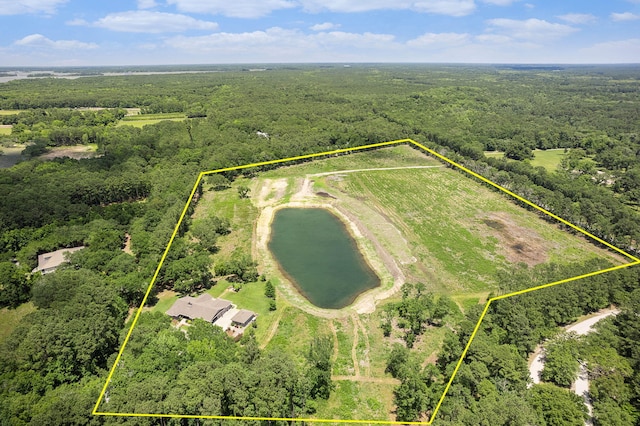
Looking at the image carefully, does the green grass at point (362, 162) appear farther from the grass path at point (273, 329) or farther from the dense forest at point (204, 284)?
the grass path at point (273, 329)

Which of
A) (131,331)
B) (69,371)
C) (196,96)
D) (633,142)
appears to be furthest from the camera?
(196,96)

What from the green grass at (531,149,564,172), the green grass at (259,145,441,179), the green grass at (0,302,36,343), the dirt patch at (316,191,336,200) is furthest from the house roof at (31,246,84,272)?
the green grass at (531,149,564,172)

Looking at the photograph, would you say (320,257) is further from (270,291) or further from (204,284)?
(204,284)

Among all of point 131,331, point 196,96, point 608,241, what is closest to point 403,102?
point 196,96

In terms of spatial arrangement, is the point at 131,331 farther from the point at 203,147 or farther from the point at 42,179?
the point at 203,147

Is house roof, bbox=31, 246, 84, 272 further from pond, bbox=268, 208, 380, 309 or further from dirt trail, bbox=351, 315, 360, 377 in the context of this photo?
dirt trail, bbox=351, 315, 360, 377

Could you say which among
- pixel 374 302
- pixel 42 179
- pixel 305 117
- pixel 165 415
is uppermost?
pixel 305 117
